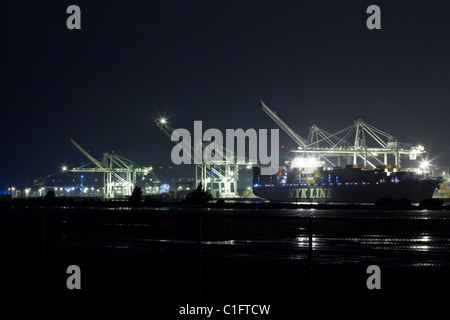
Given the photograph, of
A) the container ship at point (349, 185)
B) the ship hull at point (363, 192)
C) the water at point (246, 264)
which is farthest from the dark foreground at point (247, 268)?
the ship hull at point (363, 192)

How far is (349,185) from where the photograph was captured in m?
127

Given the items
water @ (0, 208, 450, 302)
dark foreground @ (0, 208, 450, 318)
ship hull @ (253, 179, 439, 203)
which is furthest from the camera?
ship hull @ (253, 179, 439, 203)

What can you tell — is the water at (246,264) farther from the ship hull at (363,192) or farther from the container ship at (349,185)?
the ship hull at (363,192)

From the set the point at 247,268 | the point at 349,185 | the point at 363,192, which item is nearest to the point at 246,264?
the point at 247,268

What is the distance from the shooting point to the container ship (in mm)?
121125

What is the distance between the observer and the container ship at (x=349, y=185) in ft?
397

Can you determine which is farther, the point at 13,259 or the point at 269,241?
the point at 13,259

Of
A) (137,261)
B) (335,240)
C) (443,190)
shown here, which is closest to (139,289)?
(335,240)

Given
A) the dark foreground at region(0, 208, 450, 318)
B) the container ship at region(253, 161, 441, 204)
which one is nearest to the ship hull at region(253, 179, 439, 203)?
the container ship at region(253, 161, 441, 204)

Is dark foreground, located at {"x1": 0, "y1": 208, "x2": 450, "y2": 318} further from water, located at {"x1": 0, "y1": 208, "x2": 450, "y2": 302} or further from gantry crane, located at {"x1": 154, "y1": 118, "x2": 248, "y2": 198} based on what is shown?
gantry crane, located at {"x1": 154, "y1": 118, "x2": 248, "y2": 198}

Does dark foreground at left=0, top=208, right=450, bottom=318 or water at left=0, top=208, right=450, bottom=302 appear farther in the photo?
water at left=0, top=208, right=450, bottom=302
